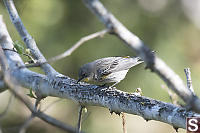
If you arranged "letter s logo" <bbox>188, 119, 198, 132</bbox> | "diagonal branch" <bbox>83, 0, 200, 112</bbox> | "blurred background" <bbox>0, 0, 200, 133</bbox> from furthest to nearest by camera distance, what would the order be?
"blurred background" <bbox>0, 0, 200, 133</bbox>
"letter s logo" <bbox>188, 119, 198, 132</bbox>
"diagonal branch" <bbox>83, 0, 200, 112</bbox>

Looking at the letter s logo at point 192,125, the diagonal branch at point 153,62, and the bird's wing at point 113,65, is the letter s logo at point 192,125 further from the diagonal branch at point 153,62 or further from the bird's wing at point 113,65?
the bird's wing at point 113,65

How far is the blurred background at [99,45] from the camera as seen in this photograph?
6.17m

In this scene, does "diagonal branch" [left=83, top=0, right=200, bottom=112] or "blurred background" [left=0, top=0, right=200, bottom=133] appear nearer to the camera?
"diagonal branch" [left=83, top=0, right=200, bottom=112]

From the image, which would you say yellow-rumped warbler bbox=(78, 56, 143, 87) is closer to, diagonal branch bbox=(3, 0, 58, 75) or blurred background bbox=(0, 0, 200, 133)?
diagonal branch bbox=(3, 0, 58, 75)

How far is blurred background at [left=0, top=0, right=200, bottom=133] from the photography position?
20.2 feet

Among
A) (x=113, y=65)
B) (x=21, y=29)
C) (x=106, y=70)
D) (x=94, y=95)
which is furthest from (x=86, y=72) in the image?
(x=94, y=95)

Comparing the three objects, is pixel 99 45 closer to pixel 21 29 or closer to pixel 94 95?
pixel 21 29

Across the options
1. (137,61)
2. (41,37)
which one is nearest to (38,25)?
(41,37)

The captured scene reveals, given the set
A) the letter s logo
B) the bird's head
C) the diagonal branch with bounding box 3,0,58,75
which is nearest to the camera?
the letter s logo

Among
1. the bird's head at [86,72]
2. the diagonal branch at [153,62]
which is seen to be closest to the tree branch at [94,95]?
the diagonal branch at [153,62]

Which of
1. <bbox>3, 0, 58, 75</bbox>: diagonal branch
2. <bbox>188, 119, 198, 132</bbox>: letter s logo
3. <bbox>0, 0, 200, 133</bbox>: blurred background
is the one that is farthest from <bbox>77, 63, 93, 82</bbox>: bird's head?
<bbox>188, 119, 198, 132</bbox>: letter s logo

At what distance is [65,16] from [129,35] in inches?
207

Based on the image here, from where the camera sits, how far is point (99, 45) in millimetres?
6457

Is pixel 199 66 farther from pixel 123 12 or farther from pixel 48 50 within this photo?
pixel 48 50
